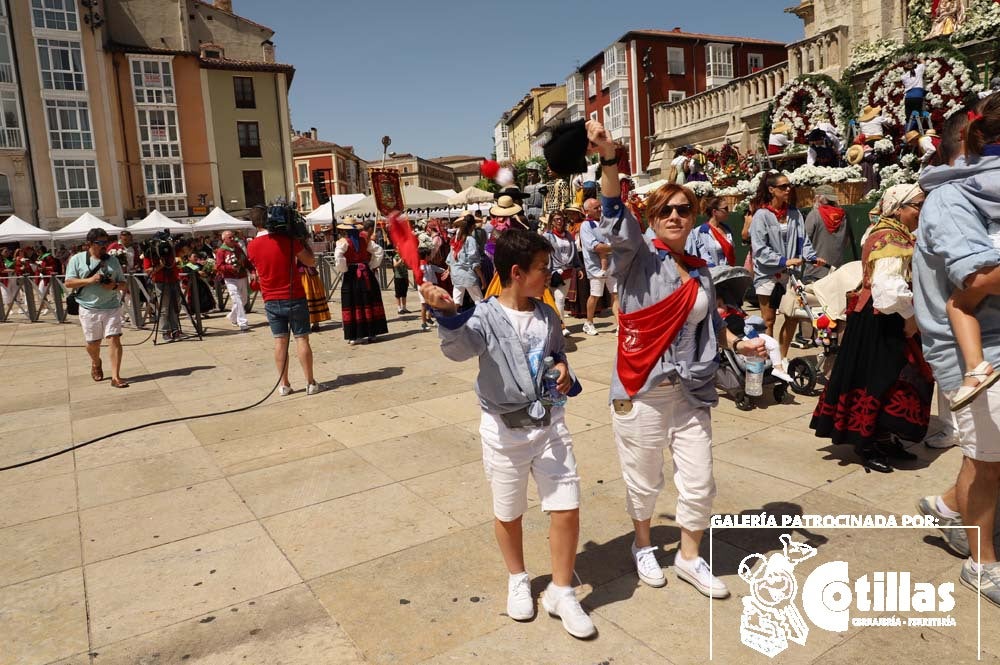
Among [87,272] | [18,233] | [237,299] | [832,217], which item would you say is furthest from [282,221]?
[18,233]

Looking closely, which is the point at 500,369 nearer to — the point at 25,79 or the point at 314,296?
the point at 314,296

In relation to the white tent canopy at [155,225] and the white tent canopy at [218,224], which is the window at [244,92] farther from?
the white tent canopy at [155,225]

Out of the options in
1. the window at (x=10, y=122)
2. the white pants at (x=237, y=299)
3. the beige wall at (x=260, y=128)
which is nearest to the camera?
the white pants at (x=237, y=299)

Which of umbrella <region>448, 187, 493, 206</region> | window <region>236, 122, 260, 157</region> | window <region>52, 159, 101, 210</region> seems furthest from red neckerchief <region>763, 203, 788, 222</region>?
window <region>236, 122, 260, 157</region>

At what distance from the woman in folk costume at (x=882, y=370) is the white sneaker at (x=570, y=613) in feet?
8.25

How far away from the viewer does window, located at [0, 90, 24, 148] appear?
1384 inches

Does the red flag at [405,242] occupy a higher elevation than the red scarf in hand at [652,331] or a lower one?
higher

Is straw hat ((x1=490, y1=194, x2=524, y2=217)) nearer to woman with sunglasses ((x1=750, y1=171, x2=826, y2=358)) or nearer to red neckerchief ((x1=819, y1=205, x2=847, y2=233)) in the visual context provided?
woman with sunglasses ((x1=750, y1=171, x2=826, y2=358))

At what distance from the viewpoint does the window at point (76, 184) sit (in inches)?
1447

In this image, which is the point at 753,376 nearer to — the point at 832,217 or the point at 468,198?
the point at 832,217

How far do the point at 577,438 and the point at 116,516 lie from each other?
313cm

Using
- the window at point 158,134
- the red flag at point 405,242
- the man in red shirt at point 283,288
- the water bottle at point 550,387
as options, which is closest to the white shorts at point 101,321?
the man in red shirt at point 283,288

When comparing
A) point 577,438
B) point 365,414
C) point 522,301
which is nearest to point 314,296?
point 365,414

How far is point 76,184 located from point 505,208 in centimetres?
3760
